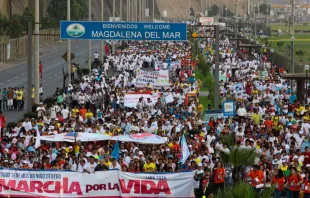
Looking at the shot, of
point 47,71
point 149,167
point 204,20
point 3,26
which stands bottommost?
point 149,167

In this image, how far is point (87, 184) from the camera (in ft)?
64.0

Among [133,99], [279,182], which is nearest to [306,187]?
[279,182]

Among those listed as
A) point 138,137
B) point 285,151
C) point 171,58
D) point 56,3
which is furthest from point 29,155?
point 56,3

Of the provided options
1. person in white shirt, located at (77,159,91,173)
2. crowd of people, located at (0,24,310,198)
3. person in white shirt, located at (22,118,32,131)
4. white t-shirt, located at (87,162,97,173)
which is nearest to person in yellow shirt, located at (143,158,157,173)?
crowd of people, located at (0,24,310,198)

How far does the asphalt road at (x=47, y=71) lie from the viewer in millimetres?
53344

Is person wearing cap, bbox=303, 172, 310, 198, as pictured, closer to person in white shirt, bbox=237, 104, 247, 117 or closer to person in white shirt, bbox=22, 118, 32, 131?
person in white shirt, bbox=22, 118, 32, 131

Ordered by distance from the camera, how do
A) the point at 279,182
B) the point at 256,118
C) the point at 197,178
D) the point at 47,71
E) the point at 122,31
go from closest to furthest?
1. the point at 197,178
2. the point at 279,182
3. the point at 256,118
4. the point at 122,31
5. the point at 47,71

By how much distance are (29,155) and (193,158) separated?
12.0ft

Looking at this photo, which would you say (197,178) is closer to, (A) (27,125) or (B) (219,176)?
(B) (219,176)

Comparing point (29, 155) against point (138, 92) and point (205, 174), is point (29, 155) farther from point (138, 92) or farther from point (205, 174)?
point (138, 92)

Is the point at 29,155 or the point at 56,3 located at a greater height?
the point at 56,3

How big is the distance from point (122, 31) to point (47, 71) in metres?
28.0

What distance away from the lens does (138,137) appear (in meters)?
26.3

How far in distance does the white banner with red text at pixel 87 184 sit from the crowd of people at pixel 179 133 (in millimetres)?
996
